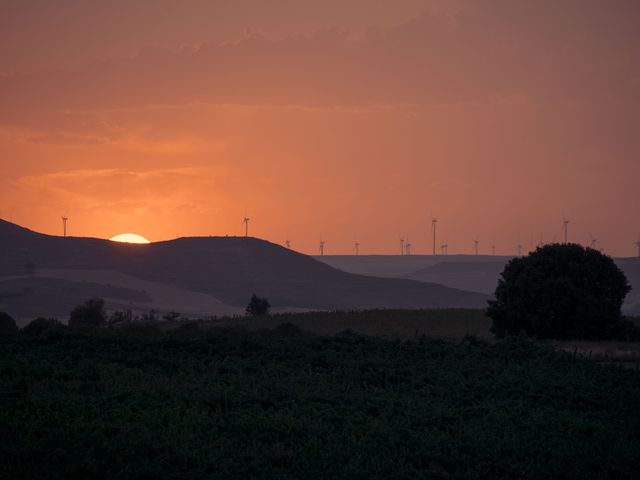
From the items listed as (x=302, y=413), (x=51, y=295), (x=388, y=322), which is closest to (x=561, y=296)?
(x=388, y=322)

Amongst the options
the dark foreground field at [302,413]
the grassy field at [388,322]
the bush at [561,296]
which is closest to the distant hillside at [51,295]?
the grassy field at [388,322]

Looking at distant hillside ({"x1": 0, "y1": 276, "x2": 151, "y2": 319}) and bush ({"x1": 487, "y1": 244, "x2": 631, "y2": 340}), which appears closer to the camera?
bush ({"x1": 487, "y1": 244, "x2": 631, "y2": 340})

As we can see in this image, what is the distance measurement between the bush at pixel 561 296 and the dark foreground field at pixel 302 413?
17.5 m

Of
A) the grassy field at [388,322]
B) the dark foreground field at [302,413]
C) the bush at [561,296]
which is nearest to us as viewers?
the dark foreground field at [302,413]

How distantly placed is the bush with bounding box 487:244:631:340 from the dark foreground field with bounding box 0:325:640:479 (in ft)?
57.3

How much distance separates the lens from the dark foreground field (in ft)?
63.8

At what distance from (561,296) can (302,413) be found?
35.3m

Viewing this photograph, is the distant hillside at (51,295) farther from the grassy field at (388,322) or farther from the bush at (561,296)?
the bush at (561,296)

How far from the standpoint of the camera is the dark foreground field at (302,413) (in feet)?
63.8

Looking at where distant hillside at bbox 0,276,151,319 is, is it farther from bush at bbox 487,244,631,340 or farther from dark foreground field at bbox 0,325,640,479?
dark foreground field at bbox 0,325,640,479

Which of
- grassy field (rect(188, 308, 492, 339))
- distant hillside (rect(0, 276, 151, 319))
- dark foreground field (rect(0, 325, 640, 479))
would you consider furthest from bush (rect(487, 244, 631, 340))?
distant hillside (rect(0, 276, 151, 319))

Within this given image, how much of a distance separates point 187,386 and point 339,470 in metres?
9.68

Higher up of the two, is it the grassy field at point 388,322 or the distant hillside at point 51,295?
the distant hillside at point 51,295

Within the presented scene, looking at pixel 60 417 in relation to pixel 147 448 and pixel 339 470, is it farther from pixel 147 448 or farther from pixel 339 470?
pixel 339 470
